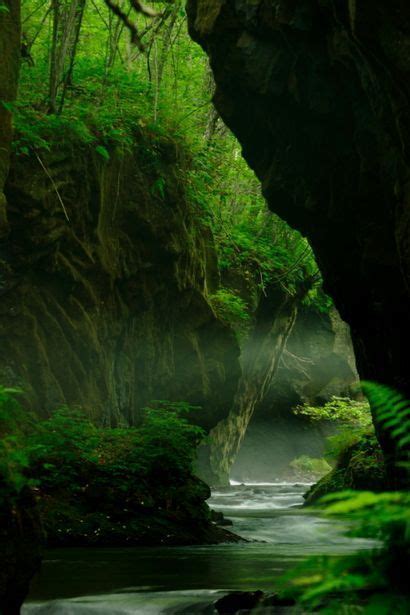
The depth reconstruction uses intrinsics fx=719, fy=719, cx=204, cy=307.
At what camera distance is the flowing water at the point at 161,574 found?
6.03m

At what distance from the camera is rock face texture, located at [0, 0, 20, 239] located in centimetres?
959

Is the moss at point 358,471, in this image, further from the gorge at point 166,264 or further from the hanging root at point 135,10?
the hanging root at point 135,10

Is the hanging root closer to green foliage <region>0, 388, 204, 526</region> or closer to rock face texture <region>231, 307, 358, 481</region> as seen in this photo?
green foliage <region>0, 388, 204, 526</region>

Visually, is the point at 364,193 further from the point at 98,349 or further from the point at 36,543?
the point at 36,543

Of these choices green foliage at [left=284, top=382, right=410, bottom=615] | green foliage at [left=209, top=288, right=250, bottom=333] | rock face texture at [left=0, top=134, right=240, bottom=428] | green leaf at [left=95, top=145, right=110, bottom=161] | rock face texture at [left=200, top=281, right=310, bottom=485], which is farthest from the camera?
rock face texture at [left=200, top=281, right=310, bottom=485]

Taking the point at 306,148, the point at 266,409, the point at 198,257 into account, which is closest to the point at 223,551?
the point at 306,148

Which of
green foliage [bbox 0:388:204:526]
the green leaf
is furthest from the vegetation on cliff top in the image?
green foliage [bbox 0:388:204:526]

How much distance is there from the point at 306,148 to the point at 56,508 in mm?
6545

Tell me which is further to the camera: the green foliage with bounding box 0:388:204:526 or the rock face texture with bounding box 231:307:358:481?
the rock face texture with bounding box 231:307:358:481

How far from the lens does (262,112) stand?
11453mm

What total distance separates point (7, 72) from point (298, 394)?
2469 cm

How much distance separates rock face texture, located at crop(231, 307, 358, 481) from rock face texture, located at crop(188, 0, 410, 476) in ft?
64.9

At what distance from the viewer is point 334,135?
10727 mm

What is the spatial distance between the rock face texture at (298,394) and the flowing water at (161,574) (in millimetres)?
20095
